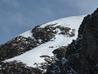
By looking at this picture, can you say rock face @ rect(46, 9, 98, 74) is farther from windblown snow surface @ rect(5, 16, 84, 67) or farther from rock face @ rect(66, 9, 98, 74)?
windblown snow surface @ rect(5, 16, 84, 67)

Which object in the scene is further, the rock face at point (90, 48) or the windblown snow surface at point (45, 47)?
the windblown snow surface at point (45, 47)

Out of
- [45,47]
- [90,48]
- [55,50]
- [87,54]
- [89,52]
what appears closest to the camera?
[90,48]

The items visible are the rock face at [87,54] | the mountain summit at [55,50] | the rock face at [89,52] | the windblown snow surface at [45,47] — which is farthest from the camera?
the windblown snow surface at [45,47]

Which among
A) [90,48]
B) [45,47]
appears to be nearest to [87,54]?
[90,48]

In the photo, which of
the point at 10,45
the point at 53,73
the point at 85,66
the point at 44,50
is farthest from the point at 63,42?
the point at 85,66

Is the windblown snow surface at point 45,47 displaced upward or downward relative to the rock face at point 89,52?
upward

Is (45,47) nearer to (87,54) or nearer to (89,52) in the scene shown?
(87,54)

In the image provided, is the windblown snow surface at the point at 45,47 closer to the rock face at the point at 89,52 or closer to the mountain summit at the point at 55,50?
the mountain summit at the point at 55,50

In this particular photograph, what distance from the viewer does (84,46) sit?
79.0 meters

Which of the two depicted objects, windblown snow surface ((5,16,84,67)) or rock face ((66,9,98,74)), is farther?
windblown snow surface ((5,16,84,67))

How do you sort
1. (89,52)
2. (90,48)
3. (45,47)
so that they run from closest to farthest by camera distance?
(90,48), (89,52), (45,47)

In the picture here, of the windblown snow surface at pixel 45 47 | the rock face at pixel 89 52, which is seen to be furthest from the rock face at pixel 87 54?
the windblown snow surface at pixel 45 47

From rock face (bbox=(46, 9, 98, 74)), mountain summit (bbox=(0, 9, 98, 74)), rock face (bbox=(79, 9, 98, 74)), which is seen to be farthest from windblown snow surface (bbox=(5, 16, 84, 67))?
rock face (bbox=(79, 9, 98, 74))

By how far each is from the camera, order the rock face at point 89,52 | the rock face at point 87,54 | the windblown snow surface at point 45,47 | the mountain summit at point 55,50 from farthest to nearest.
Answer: the windblown snow surface at point 45,47 → the mountain summit at point 55,50 → the rock face at point 87,54 → the rock face at point 89,52
